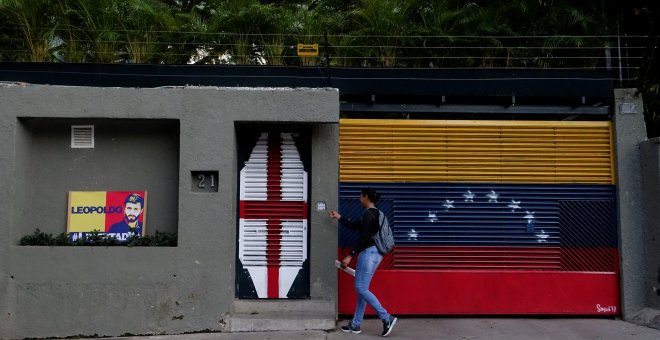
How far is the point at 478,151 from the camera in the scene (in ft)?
23.0

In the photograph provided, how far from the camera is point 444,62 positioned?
7.74m

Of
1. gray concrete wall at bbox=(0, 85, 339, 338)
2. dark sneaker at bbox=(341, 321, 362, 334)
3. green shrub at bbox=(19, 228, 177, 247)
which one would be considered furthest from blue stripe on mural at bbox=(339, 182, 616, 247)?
green shrub at bbox=(19, 228, 177, 247)

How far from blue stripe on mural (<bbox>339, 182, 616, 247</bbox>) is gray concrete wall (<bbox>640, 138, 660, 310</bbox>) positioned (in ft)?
1.41

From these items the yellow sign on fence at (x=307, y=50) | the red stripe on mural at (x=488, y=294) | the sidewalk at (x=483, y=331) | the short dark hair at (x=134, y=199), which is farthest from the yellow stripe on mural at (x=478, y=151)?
the short dark hair at (x=134, y=199)

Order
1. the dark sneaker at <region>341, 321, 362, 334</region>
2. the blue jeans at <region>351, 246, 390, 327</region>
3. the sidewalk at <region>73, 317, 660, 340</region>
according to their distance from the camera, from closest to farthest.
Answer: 1. the blue jeans at <region>351, 246, 390, 327</region>
2. the sidewalk at <region>73, 317, 660, 340</region>
3. the dark sneaker at <region>341, 321, 362, 334</region>

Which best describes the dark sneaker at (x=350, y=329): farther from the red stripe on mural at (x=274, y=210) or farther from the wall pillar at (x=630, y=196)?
the wall pillar at (x=630, y=196)

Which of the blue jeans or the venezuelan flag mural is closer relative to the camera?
the blue jeans

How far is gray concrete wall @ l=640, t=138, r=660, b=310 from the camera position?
6.56 m

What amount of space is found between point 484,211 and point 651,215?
212 centimetres

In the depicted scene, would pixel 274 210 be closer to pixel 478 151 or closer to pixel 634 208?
pixel 478 151

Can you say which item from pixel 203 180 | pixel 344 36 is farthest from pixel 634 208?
pixel 203 180

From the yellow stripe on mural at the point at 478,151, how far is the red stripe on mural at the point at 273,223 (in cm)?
89

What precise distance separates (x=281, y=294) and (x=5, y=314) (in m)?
3.34
